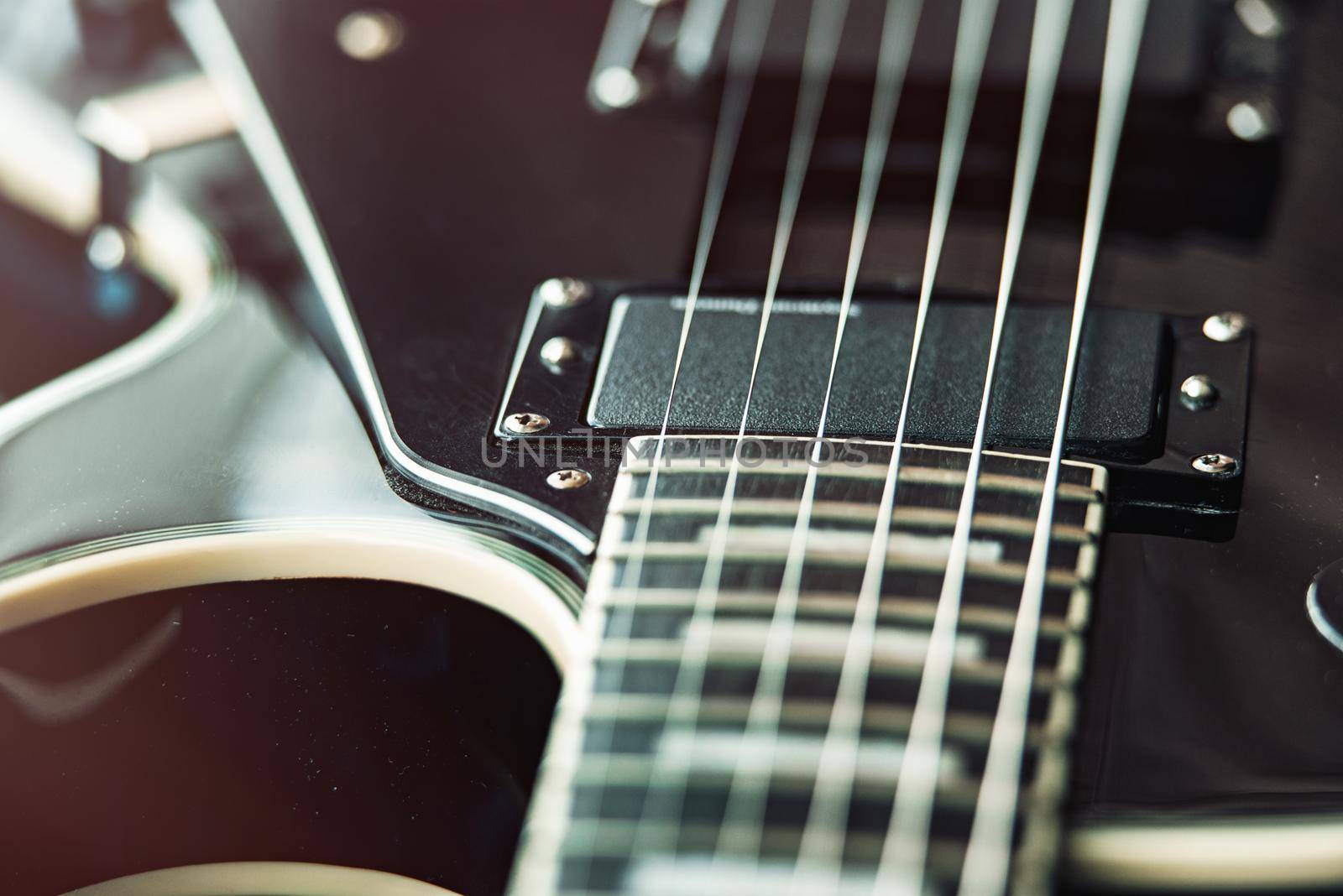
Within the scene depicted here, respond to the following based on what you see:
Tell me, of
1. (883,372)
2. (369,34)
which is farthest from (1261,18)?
(369,34)

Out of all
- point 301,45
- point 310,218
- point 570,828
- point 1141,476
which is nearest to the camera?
point 570,828

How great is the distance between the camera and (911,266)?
59 cm

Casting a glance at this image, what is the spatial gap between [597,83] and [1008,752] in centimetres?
45

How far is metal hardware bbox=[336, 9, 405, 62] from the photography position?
0.73 meters

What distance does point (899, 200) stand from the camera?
0.64 metres

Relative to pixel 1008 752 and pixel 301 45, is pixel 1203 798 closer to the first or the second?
pixel 1008 752

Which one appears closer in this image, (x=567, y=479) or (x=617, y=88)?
(x=567, y=479)

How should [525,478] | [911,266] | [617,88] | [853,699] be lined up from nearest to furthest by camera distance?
[853,699], [525,478], [911,266], [617,88]

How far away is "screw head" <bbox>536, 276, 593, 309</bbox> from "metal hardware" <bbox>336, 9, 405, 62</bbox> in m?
0.23

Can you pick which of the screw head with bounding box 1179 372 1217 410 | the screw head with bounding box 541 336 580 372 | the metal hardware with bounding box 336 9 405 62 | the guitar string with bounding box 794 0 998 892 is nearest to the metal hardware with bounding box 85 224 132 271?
the metal hardware with bounding box 336 9 405 62

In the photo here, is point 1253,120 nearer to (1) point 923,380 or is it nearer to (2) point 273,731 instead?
(1) point 923,380

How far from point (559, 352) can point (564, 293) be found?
4 cm

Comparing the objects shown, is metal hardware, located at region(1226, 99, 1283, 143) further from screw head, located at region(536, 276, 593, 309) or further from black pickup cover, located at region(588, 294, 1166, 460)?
screw head, located at region(536, 276, 593, 309)

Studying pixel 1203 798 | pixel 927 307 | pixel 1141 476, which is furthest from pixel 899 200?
pixel 1203 798
